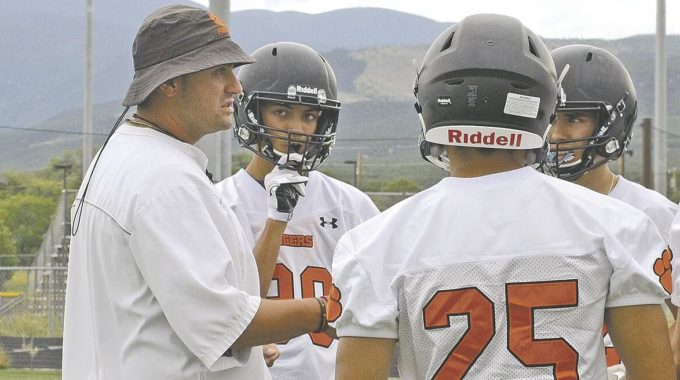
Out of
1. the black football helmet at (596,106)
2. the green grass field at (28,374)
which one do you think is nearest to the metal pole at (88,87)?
the green grass field at (28,374)

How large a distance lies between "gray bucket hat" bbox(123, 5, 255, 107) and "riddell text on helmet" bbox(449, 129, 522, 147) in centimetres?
82

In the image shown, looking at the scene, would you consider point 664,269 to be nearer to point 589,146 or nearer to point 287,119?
point 589,146

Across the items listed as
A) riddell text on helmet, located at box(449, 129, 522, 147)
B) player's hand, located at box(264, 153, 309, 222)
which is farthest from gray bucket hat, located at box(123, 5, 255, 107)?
player's hand, located at box(264, 153, 309, 222)

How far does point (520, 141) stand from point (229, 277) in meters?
0.95

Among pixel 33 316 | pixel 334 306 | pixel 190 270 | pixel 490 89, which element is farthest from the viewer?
pixel 33 316

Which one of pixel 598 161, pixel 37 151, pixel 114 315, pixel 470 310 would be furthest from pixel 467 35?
pixel 37 151

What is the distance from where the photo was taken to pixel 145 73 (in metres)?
3.49

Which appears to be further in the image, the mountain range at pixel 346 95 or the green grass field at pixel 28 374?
the mountain range at pixel 346 95

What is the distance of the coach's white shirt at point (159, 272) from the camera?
318 cm

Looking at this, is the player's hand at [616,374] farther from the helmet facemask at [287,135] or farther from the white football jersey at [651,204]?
the helmet facemask at [287,135]

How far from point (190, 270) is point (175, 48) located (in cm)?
74

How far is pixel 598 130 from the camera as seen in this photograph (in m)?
4.65

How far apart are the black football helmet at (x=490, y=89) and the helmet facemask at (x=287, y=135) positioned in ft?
5.83

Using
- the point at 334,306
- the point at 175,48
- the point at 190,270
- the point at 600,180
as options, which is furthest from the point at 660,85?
the point at 334,306
